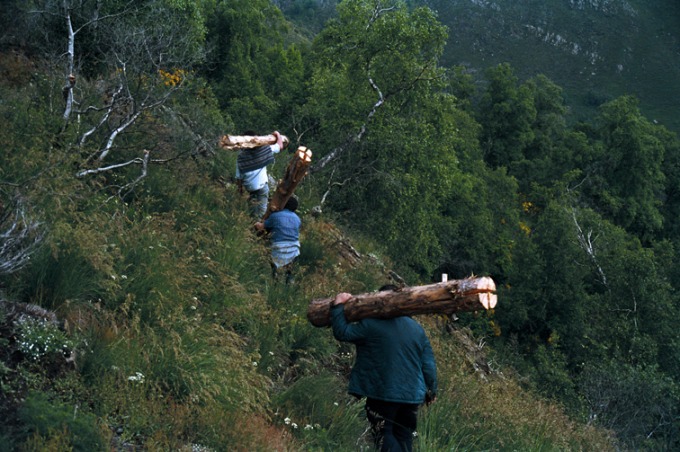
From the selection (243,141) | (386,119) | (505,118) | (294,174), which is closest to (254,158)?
(243,141)

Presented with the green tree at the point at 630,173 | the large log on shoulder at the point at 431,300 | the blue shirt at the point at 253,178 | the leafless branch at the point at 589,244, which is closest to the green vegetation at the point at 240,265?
the leafless branch at the point at 589,244

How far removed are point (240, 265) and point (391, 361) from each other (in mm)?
3152

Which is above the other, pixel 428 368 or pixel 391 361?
pixel 391 361

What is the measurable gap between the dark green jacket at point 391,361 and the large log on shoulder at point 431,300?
114 mm

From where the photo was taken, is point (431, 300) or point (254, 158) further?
point (254, 158)

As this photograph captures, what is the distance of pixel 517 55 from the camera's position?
3932 inches

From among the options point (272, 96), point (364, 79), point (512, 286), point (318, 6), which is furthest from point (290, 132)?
point (318, 6)

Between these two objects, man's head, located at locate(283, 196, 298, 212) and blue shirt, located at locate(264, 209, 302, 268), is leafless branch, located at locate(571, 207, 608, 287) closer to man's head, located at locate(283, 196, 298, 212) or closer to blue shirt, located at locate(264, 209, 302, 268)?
man's head, located at locate(283, 196, 298, 212)

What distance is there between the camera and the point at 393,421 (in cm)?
576

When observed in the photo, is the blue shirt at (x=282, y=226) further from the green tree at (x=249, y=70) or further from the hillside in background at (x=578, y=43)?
the hillside in background at (x=578, y=43)

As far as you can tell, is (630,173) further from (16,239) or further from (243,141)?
(16,239)

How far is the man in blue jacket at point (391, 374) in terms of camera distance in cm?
565

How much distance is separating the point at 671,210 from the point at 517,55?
57332 millimetres

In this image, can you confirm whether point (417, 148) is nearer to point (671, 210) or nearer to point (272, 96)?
Result: point (272, 96)
